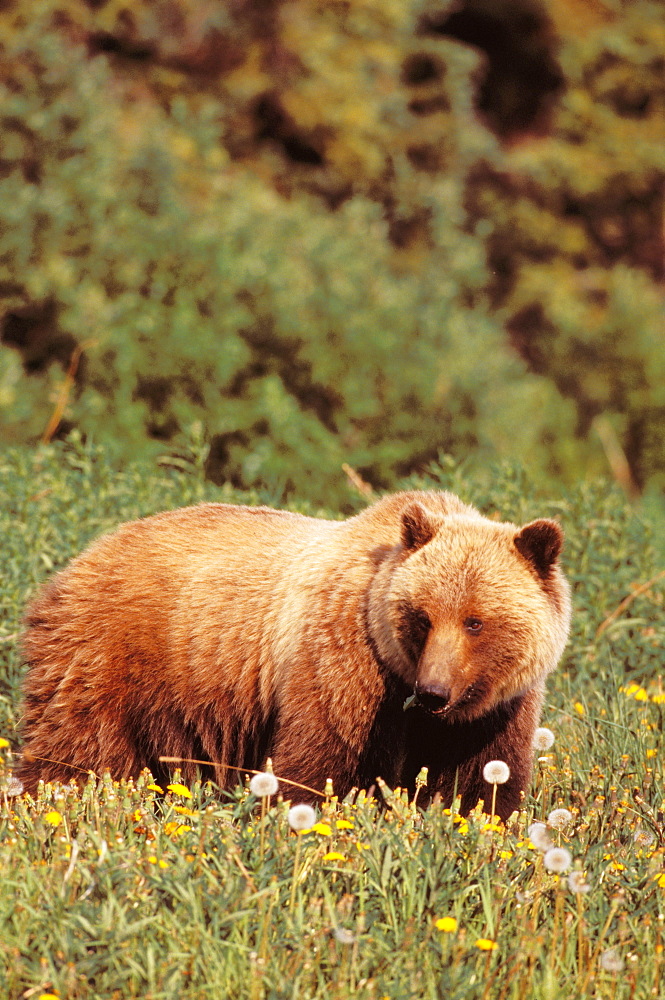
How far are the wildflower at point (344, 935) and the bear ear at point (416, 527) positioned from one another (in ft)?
5.47

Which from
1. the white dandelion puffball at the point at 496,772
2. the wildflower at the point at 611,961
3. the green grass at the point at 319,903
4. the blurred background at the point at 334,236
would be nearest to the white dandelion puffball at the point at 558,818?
A: the green grass at the point at 319,903

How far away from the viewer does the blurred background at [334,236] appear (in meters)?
9.33

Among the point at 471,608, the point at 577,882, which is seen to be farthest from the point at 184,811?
the point at 471,608

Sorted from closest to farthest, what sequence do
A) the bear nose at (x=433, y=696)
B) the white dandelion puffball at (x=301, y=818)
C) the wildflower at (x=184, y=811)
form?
the white dandelion puffball at (x=301, y=818)
the wildflower at (x=184, y=811)
the bear nose at (x=433, y=696)

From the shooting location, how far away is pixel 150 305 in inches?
377

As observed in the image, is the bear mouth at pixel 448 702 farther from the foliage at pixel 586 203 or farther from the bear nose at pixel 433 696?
the foliage at pixel 586 203

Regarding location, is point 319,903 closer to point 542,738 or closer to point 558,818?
point 558,818

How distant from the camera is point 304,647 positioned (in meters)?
4.19

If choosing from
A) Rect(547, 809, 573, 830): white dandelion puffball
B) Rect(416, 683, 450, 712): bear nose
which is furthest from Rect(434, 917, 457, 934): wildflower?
Rect(416, 683, 450, 712): bear nose

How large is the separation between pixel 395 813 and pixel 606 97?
15.0m

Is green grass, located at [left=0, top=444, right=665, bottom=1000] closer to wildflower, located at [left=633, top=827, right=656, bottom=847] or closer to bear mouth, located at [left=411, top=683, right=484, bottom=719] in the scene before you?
wildflower, located at [left=633, top=827, right=656, bottom=847]

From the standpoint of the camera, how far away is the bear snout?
3742 millimetres

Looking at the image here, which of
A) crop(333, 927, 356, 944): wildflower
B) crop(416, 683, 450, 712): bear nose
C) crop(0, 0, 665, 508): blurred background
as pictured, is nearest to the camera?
crop(333, 927, 356, 944): wildflower

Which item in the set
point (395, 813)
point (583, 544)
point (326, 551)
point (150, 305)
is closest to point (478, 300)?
point (150, 305)
